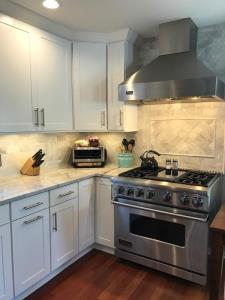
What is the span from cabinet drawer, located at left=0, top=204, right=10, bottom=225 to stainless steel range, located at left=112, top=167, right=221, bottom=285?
1.05 metres

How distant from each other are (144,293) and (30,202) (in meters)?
1.25

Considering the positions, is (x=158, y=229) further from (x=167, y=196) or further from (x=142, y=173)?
(x=142, y=173)

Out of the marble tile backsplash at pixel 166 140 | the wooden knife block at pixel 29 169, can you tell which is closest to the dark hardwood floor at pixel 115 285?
the wooden knife block at pixel 29 169

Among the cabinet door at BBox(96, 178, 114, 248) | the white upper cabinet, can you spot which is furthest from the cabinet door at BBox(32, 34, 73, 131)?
the cabinet door at BBox(96, 178, 114, 248)

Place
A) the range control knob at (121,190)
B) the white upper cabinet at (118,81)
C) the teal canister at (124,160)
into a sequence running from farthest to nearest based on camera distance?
1. the teal canister at (124,160)
2. the white upper cabinet at (118,81)
3. the range control knob at (121,190)

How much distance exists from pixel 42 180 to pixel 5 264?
0.79 metres

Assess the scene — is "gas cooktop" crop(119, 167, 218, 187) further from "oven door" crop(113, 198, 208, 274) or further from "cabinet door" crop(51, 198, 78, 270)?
"cabinet door" crop(51, 198, 78, 270)

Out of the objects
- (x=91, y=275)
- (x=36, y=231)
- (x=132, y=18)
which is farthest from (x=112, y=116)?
(x=91, y=275)

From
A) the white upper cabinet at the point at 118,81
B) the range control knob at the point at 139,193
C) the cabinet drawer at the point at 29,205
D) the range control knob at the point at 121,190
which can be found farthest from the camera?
the white upper cabinet at the point at 118,81

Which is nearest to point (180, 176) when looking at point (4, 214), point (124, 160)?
point (124, 160)

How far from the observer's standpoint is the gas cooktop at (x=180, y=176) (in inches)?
88.7

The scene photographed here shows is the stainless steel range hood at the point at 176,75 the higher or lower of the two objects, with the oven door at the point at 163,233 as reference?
higher

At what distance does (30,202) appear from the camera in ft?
6.51

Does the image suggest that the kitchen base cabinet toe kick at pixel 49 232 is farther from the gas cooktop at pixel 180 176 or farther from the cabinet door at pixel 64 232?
the gas cooktop at pixel 180 176
